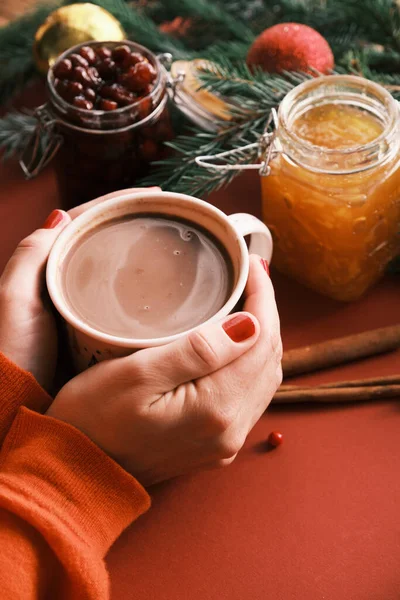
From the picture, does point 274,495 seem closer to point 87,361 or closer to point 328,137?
point 87,361

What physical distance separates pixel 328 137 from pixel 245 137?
0.17 metres

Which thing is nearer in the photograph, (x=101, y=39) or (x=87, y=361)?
(x=87, y=361)

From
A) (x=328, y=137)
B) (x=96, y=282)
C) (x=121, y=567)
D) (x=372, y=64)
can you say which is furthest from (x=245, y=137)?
(x=121, y=567)

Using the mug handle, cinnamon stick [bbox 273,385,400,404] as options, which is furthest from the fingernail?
cinnamon stick [bbox 273,385,400,404]

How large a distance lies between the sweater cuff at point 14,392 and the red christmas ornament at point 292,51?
2.21 feet

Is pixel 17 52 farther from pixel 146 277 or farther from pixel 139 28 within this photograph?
pixel 146 277

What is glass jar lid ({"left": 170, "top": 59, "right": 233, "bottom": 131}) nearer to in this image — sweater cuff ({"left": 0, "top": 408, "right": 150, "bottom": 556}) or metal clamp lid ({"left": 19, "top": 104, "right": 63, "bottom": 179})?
metal clamp lid ({"left": 19, "top": 104, "right": 63, "bottom": 179})

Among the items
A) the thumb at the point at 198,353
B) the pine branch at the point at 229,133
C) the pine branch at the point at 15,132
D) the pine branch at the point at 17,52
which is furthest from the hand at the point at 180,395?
the pine branch at the point at 17,52

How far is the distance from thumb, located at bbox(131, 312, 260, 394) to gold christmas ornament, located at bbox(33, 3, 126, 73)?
74 cm

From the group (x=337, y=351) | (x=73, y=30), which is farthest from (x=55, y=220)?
(x=73, y=30)

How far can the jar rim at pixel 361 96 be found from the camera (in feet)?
3.27

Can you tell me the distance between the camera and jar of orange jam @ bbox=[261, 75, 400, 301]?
1.02m

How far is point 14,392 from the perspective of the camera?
854mm

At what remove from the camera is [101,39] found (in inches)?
52.7
